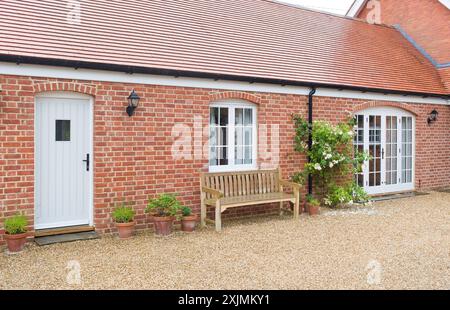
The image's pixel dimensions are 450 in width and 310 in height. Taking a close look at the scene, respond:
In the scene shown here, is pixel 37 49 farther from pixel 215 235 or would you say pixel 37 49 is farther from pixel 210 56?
pixel 215 235

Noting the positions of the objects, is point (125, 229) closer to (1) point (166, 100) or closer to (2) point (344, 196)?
(1) point (166, 100)

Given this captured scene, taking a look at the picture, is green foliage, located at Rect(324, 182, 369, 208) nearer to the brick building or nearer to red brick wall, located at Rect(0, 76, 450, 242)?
the brick building

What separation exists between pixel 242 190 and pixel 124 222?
2576mm

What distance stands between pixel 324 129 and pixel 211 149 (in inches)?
105

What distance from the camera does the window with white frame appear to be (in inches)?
343

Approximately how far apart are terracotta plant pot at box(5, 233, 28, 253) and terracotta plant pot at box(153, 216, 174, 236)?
2.06 m

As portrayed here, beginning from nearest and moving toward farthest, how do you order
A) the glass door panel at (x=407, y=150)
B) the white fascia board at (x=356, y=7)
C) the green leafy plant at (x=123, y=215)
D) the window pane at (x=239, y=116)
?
the green leafy plant at (x=123, y=215) < the window pane at (x=239, y=116) < the glass door panel at (x=407, y=150) < the white fascia board at (x=356, y=7)

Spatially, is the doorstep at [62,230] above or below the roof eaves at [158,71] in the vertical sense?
below

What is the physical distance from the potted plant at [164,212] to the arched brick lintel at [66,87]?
6.99ft

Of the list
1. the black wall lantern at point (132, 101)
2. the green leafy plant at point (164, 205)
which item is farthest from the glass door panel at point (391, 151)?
the black wall lantern at point (132, 101)

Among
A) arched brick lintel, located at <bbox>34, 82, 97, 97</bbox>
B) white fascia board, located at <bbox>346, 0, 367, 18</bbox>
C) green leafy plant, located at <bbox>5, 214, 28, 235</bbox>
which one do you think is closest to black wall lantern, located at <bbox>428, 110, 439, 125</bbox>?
white fascia board, located at <bbox>346, 0, 367, 18</bbox>

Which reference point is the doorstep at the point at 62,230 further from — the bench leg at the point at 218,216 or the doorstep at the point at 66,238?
the bench leg at the point at 218,216

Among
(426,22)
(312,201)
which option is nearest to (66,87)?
(312,201)

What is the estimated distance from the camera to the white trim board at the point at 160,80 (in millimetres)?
6648
